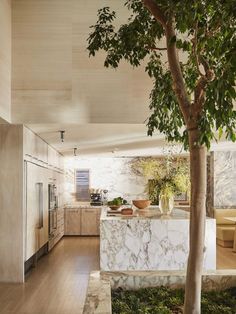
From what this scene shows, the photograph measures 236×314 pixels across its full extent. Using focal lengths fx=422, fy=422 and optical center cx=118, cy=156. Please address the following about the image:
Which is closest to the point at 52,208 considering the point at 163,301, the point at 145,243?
the point at 145,243

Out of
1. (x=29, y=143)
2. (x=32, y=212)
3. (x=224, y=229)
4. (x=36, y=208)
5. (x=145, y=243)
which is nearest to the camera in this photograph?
(x=145, y=243)

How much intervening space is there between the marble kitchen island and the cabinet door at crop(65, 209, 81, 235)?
19.9 feet

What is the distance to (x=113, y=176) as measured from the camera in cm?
1195

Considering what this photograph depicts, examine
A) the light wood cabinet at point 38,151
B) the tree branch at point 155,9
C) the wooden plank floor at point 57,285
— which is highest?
the tree branch at point 155,9

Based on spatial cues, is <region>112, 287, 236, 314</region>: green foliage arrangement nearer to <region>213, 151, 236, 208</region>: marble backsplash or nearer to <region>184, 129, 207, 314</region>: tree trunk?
<region>184, 129, 207, 314</region>: tree trunk

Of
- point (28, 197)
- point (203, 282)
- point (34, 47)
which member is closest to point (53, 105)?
point (34, 47)

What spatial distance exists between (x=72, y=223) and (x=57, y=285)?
219 inches

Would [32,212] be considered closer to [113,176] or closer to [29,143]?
[29,143]

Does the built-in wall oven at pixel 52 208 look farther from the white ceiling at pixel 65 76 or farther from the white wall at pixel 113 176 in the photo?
the white wall at pixel 113 176

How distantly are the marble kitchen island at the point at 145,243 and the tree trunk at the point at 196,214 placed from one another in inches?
119

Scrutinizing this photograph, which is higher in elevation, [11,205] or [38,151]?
[38,151]

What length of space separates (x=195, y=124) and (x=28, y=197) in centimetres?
446

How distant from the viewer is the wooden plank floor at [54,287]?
15.3ft

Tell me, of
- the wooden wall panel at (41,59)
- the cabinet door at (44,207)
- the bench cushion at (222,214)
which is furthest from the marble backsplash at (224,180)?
the wooden wall panel at (41,59)
